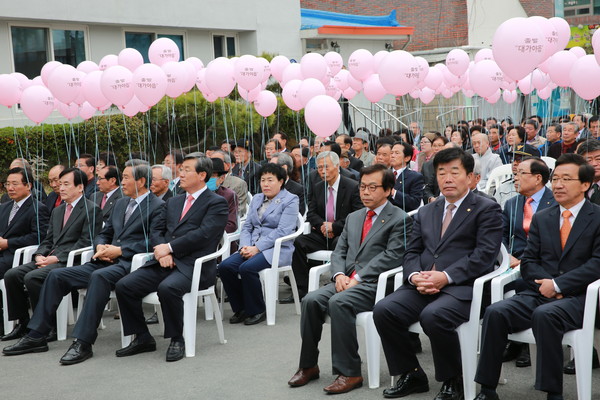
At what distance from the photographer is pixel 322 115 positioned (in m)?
6.84

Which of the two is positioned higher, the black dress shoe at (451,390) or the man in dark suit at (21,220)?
the man in dark suit at (21,220)

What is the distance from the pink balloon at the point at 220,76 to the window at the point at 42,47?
23.5ft

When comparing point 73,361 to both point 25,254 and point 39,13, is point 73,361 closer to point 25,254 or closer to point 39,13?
point 25,254

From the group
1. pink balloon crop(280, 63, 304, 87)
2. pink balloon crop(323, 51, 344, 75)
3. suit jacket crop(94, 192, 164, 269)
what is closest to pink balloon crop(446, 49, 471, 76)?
pink balloon crop(323, 51, 344, 75)

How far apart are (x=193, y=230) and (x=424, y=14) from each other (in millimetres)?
22042

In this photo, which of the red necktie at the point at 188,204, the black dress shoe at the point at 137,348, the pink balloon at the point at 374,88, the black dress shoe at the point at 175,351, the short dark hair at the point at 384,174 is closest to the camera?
the short dark hair at the point at 384,174

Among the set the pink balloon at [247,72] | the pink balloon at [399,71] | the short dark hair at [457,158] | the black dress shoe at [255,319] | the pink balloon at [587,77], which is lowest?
the black dress shoe at [255,319]

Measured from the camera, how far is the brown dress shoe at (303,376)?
4.54 metres

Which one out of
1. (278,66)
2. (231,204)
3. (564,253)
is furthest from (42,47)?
(564,253)

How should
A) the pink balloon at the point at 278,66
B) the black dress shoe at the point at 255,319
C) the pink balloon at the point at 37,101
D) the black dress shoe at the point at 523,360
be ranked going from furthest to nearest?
A: the pink balloon at the point at 278,66 → the pink balloon at the point at 37,101 → the black dress shoe at the point at 255,319 → the black dress shoe at the point at 523,360

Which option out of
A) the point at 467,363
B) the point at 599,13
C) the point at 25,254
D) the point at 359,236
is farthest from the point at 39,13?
the point at 599,13

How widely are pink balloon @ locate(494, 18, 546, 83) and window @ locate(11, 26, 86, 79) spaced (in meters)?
11.2

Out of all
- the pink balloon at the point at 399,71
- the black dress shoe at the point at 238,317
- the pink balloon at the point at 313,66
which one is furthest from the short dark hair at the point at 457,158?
the pink balloon at the point at 313,66

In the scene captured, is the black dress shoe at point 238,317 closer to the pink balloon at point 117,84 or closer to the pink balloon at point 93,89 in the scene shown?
the pink balloon at point 117,84
